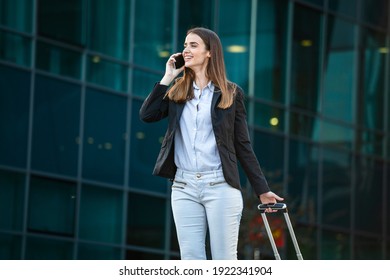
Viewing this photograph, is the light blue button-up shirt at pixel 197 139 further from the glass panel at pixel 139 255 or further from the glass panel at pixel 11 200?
the glass panel at pixel 139 255

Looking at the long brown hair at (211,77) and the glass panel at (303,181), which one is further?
the glass panel at (303,181)

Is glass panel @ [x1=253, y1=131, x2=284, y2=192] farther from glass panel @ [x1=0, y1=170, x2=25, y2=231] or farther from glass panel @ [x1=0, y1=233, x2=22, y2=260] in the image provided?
glass panel @ [x1=0, y1=233, x2=22, y2=260]

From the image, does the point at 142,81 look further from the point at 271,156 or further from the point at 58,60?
the point at 271,156

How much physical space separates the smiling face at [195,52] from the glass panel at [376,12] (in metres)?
23.8

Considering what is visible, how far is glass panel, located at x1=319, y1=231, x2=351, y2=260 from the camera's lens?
29125 millimetres

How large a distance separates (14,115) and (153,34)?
14.4 ft

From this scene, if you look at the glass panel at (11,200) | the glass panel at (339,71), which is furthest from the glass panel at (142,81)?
the glass panel at (339,71)

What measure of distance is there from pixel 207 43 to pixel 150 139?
16182mm

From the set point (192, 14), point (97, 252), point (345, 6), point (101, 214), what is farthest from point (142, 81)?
point (345, 6)

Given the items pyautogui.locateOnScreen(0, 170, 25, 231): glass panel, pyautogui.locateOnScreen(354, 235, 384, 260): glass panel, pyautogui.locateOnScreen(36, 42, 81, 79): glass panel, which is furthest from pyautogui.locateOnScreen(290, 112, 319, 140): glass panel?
pyautogui.locateOnScreen(0, 170, 25, 231): glass panel

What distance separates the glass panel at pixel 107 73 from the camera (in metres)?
22.3

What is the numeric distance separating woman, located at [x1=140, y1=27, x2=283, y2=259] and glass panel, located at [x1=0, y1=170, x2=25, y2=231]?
1313 cm

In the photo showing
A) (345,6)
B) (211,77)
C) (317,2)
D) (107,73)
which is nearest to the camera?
(211,77)

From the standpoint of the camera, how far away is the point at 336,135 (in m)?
29.8
